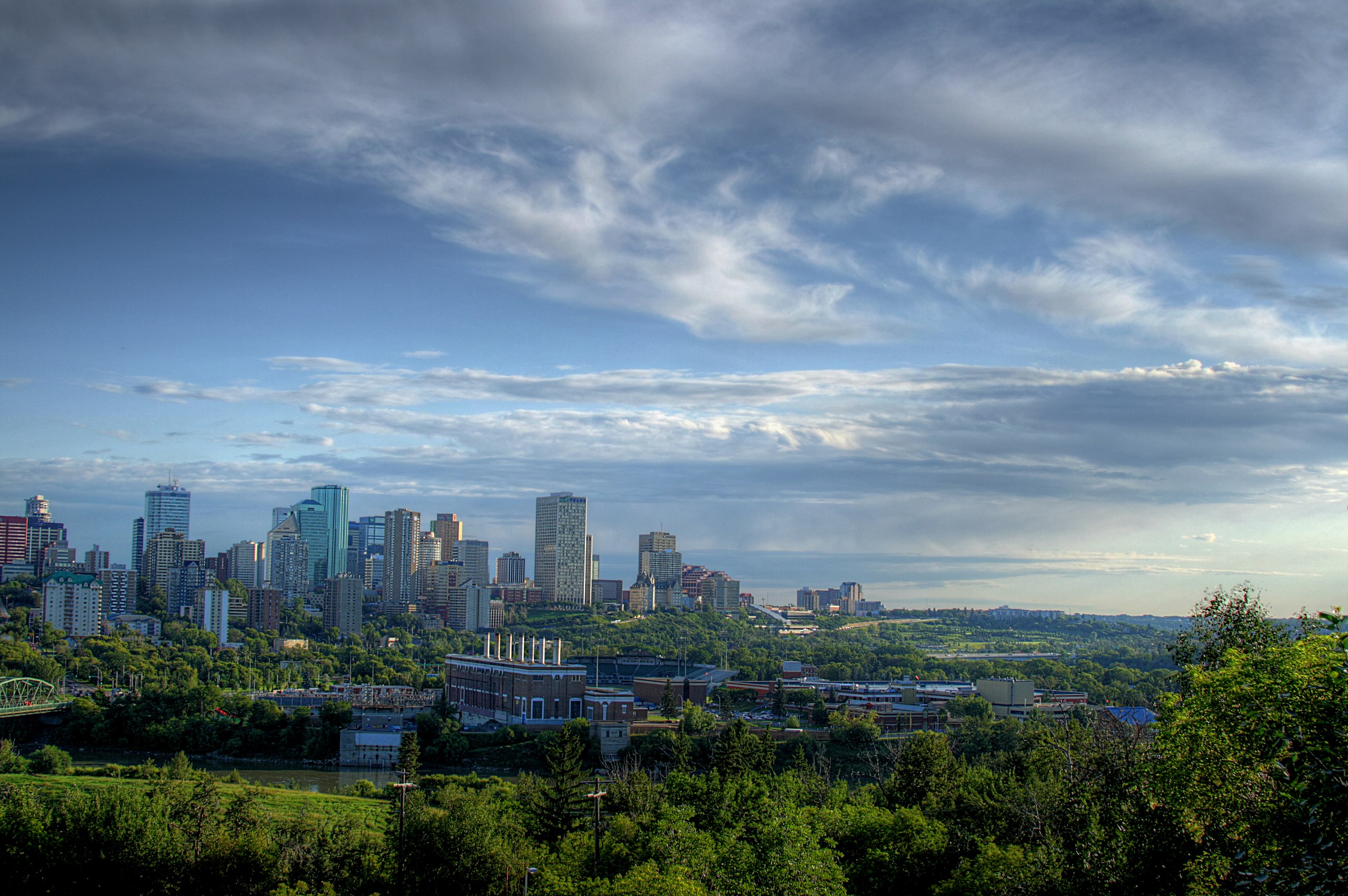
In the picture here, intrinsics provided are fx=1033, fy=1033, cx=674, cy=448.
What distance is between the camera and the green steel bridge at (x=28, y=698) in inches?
2468

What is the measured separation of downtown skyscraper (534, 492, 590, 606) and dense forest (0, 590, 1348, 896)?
5157 inches

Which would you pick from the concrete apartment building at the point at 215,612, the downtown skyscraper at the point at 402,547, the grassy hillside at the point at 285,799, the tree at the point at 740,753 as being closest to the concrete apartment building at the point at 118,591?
the concrete apartment building at the point at 215,612

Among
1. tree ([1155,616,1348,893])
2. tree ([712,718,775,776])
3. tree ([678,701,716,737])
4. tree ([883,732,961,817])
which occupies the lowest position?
tree ([678,701,716,737])

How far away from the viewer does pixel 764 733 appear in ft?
182

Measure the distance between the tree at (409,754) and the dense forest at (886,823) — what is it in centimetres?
567

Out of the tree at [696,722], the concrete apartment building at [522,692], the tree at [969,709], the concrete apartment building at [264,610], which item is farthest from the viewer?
the concrete apartment building at [264,610]

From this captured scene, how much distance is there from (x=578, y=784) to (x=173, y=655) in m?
71.1

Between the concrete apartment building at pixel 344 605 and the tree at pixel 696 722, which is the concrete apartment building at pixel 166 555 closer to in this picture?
the concrete apartment building at pixel 344 605

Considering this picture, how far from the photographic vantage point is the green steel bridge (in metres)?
62.7

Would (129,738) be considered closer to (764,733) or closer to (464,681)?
(464,681)

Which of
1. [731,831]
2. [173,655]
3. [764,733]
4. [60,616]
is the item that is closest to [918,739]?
[731,831]

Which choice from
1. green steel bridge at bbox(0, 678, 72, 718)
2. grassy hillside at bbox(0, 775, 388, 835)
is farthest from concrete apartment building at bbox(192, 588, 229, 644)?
grassy hillside at bbox(0, 775, 388, 835)

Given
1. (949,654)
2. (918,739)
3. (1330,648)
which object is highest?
(1330,648)

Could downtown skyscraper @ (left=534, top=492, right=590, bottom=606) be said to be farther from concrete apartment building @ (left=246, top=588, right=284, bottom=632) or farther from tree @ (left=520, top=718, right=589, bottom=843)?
tree @ (left=520, top=718, right=589, bottom=843)
